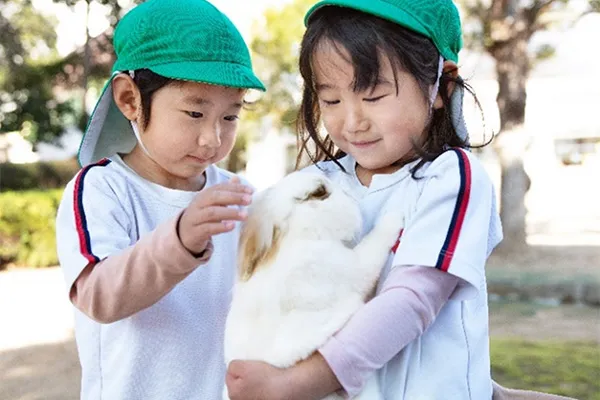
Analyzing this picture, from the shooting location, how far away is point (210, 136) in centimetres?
186

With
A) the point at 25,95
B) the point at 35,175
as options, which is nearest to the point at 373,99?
the point at 25,95

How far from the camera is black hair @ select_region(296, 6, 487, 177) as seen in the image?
62.0 inches

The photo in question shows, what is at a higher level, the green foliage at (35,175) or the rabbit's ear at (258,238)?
the rabbit's ear at (258,238)

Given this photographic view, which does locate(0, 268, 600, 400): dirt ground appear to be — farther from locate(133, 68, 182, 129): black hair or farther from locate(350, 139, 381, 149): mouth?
locate(350, 139, 381, 149): mouth

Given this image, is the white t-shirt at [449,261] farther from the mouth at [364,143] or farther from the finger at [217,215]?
the finger at [217,215]

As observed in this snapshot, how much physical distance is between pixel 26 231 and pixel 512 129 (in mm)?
8611

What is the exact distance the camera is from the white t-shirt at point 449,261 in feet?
4.77

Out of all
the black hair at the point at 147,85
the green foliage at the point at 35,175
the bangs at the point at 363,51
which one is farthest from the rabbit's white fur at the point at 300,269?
the green foliage at the point at 35,175

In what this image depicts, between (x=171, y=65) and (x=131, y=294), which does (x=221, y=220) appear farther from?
(x=171, y=65)

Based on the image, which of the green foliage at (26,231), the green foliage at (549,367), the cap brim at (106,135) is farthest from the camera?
the green foliage at (26,231)

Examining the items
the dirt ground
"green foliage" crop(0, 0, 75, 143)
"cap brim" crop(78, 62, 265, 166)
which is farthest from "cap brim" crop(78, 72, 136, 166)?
"green foliage" crop(0, 0, 75, 143)

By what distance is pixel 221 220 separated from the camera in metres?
1.39

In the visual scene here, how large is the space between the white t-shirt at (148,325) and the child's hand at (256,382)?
0.50 metres

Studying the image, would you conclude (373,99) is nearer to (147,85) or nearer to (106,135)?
(147,85)
